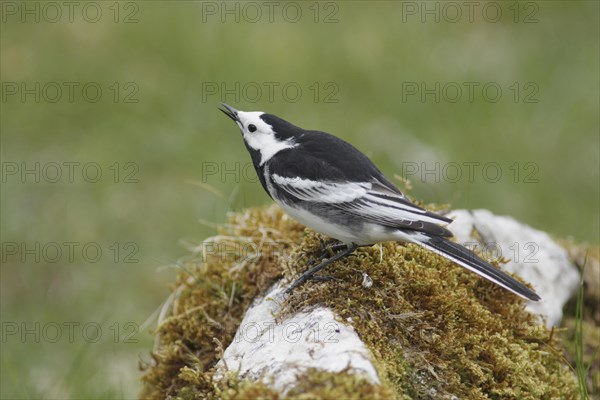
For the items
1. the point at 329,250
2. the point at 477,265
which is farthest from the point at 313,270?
the point at 477,265

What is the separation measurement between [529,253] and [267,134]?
85.2 inches

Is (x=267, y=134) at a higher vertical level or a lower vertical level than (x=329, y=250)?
higher

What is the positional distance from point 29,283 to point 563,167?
682 cm

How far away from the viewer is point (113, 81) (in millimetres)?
10430

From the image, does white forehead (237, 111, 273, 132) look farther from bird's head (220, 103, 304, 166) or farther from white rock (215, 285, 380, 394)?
white rock (215, 285, 380, 394)

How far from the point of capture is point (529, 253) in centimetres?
578

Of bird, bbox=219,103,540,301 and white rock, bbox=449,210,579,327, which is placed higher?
bird, bbox=219,103,540,301

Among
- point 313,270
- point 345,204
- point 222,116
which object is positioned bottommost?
point 222,116

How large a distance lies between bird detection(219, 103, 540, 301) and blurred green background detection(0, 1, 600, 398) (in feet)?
12.8

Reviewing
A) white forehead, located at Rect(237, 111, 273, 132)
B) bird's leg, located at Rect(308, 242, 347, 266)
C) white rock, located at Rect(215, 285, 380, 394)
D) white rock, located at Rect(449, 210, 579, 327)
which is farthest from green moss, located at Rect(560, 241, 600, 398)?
white forehead, located at Rect(237, 111, 273, 132)

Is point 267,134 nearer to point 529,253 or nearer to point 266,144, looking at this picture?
point 266,144

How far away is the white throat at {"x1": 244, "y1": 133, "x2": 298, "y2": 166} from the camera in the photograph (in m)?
5.29

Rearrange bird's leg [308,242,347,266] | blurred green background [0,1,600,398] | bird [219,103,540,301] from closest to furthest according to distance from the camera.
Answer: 1. bird [219,103,540,301]
2. bird's leg [308,242,347,266]
3. blurred green background [0,1,600,398]

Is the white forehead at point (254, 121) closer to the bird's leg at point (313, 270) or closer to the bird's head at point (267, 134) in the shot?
the bird's head at point (267, 134)
